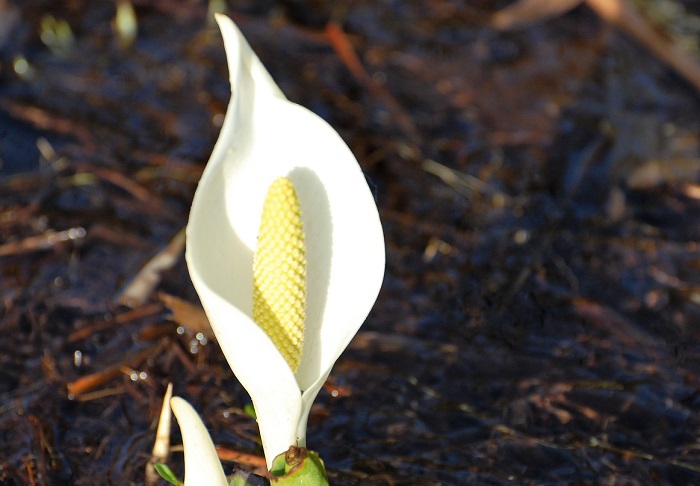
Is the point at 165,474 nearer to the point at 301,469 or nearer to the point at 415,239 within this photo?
the point at 301,469

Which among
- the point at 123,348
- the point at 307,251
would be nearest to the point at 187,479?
the point at 307,251

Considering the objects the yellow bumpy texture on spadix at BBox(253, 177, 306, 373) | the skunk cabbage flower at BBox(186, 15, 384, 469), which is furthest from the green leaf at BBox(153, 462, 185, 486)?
the yellow bumpy texture on spadix at BBox(253, 177, 306, 373)


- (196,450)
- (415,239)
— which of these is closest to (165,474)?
(196,450)

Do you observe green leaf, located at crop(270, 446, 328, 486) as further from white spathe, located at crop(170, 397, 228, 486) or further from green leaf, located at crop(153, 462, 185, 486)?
green leaf, located at crop(153, 462, 185, 486)

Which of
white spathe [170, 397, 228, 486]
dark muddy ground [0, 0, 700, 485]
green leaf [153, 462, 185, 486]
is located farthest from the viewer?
dark muddy ground [0, 0, 700, 485]

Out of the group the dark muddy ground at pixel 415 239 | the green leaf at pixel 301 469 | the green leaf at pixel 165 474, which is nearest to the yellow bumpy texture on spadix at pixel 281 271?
the green leaf at pixel 301 469

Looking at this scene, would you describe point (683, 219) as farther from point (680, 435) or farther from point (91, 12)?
point (91, 12)

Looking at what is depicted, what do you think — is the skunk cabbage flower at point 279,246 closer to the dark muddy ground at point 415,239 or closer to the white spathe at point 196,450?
the white spathe at point 196,450
